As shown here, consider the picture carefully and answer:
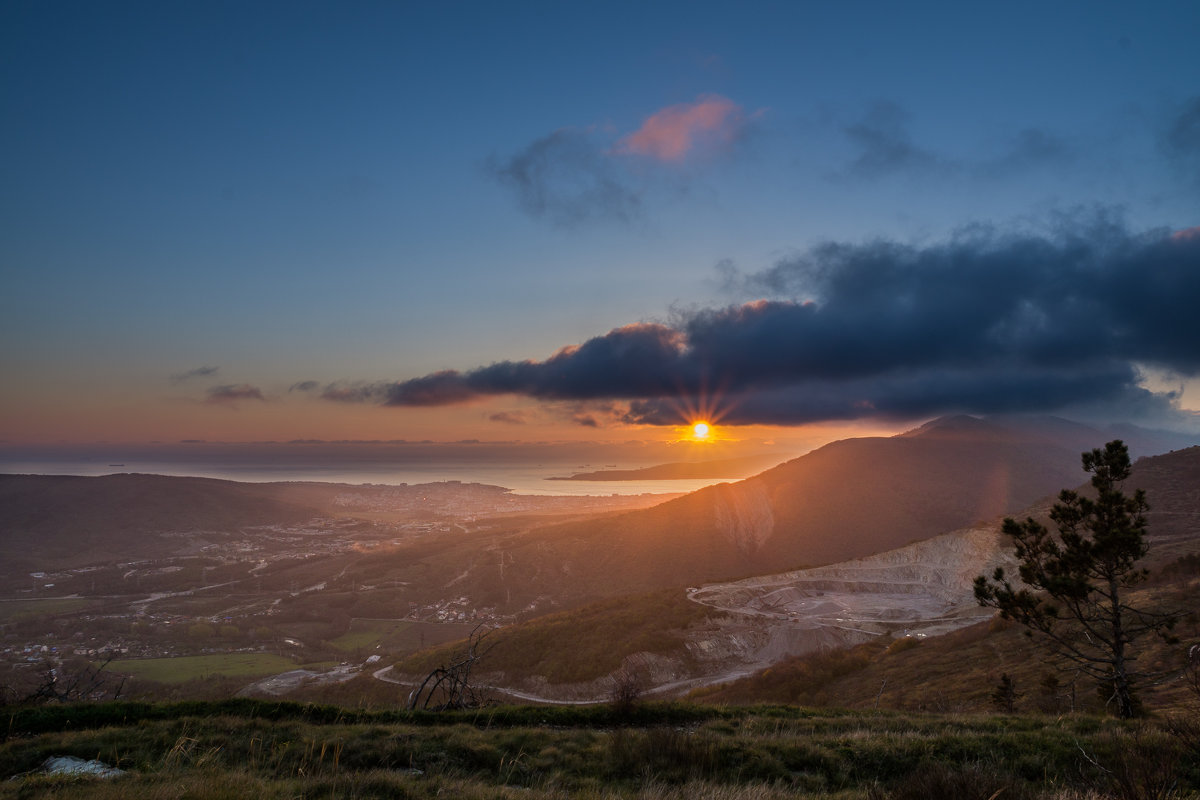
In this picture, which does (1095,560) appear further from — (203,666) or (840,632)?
(203,666)

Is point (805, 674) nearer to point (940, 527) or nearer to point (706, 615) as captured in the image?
point (706, 615)

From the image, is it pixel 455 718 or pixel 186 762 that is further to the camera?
pixel 455 718

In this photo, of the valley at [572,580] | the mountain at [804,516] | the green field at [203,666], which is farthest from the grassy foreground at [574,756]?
the mountain at [804,516]

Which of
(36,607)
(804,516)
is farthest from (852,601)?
(36,607)

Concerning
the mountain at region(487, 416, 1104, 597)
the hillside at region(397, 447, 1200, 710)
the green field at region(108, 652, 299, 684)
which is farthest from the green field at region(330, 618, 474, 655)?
the hillside at region(397, 447, 1200, 710)

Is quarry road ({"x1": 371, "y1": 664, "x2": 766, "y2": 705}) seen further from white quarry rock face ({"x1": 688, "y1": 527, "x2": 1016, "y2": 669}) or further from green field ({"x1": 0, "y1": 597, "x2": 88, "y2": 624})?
green field ({"x1": 0, "y1": 597, "x2": 88, "y2": 624})

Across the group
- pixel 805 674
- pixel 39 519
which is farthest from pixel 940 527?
pixel 39 519
